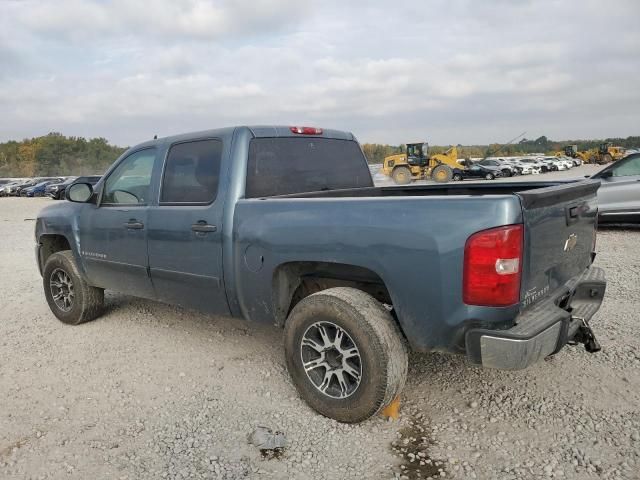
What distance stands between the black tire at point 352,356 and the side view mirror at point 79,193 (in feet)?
8.57

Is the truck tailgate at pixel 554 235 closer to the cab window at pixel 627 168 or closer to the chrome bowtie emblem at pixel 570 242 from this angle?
the chrome bowtie emblem at pixel 570 242

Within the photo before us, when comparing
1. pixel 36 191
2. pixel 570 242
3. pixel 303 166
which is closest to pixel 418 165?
pixel 36 191

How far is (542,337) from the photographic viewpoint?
2.68 meters

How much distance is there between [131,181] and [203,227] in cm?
128

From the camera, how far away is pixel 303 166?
13.9 ft

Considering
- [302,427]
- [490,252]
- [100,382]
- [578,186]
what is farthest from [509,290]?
[100,382]

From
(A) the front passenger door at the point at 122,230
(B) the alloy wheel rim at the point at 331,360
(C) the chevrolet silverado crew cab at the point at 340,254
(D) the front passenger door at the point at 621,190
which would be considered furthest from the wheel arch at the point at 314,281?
(D) the front passenger door at the point at 621,190

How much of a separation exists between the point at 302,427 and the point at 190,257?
4.95ft

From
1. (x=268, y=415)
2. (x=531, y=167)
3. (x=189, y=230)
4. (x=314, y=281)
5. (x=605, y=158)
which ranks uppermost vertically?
(x=189, y=230)

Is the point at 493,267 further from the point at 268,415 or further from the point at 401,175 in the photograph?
the point at 401,175

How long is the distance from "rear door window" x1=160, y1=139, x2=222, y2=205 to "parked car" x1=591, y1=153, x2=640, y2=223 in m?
7.88

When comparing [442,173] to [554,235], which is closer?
[554,235]

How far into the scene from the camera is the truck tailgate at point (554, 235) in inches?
107

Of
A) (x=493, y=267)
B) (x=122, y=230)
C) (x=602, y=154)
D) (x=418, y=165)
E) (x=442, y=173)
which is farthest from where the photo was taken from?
(x=602, y=154)
